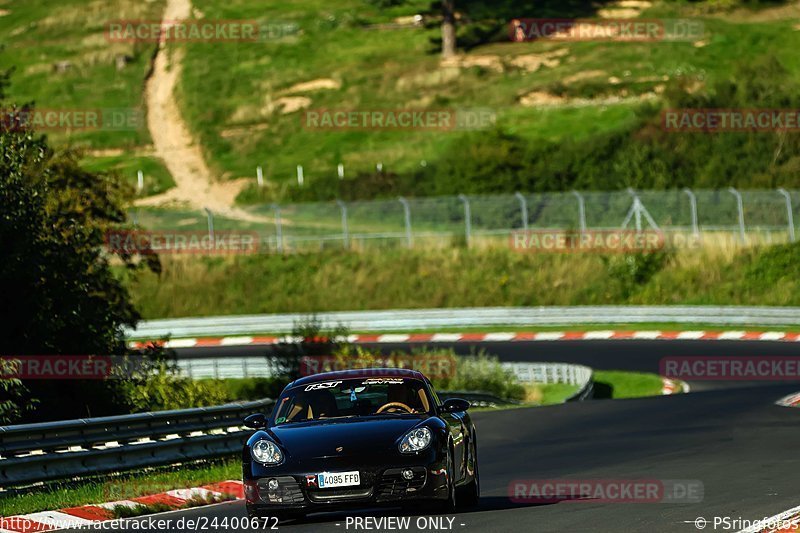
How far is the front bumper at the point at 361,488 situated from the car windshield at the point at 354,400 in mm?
1076

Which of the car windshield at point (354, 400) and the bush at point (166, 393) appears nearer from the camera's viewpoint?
the car windshield at point (354, 400)

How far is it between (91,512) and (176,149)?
228 ft

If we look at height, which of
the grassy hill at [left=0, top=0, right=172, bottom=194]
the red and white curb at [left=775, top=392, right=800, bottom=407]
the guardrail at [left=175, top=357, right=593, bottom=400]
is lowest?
the guardrail at [left=175, top=357, right=593, bottom=400]

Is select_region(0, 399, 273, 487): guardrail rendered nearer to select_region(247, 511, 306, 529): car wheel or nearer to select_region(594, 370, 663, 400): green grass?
select_region(247, 511, 306, 529): car wheel

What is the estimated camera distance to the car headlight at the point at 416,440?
37.2ft

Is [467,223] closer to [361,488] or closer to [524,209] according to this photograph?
[524,209]

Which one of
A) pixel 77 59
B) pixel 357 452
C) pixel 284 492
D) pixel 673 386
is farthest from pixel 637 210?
pixel 77 59

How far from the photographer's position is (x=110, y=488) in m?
15.4

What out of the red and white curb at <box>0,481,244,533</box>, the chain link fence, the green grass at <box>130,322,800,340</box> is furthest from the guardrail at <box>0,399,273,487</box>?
the chain link fence

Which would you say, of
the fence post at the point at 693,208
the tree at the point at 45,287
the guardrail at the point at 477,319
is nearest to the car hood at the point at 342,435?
the tree at the point at 45,287

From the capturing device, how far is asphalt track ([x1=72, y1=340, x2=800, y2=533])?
1141 cm

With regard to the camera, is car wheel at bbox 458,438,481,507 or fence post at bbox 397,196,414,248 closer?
car wheel at bbox 458,438,481,507

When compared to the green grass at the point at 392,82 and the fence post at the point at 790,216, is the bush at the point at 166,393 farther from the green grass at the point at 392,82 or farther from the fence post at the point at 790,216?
the green grass at the point at 392,82

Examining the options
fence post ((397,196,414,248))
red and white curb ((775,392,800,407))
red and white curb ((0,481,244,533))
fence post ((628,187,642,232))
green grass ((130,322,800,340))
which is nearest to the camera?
red and white curb ((0,481,244,533))
